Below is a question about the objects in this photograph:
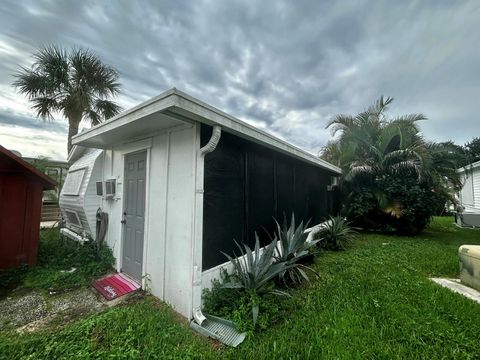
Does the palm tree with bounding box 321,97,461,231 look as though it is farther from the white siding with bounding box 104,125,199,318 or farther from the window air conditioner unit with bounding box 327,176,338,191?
the white siding with bounding box 104,125,199,318

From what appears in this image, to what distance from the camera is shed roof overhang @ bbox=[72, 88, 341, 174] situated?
2.23 m

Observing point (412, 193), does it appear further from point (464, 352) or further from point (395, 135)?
point (464, 352)

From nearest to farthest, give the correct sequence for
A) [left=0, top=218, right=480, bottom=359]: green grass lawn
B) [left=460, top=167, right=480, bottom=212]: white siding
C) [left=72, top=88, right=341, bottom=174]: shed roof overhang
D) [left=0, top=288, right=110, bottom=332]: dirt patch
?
1. [left=0, top=218, right=480, bottom=359]: green grass lawn
2. [left=72, top=88, right=341, bottom=174]: shed roof overhang
3. [left=0, top=288, right=110, bottom=332]: dirt patch
4. [left=460, top=167, right=480, bottom=212]: white siding

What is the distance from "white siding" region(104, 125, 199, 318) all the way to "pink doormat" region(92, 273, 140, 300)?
1.04ft

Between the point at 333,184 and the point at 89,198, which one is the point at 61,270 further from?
the point at 333,184

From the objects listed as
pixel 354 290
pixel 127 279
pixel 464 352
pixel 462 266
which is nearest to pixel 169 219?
pixel 127 279

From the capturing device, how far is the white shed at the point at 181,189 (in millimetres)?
2611

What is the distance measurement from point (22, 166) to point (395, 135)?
10.8 m

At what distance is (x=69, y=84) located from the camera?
7719 millimetres

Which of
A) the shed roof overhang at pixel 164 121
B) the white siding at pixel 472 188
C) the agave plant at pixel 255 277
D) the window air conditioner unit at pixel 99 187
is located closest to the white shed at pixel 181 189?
the shed roof overhang at pixel 164 121

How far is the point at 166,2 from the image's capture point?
Result: 4.19 metres

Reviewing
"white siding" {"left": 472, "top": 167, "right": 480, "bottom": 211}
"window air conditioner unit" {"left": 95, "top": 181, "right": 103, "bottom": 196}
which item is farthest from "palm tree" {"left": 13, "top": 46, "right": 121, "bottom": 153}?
"white siding" {"left": 472, "top": 167, "right": 480, "bottom": 211}

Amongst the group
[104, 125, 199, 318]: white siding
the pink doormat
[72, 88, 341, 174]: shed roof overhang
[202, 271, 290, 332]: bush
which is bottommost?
the pink doormat

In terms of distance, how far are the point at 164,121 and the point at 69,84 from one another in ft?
25.3
